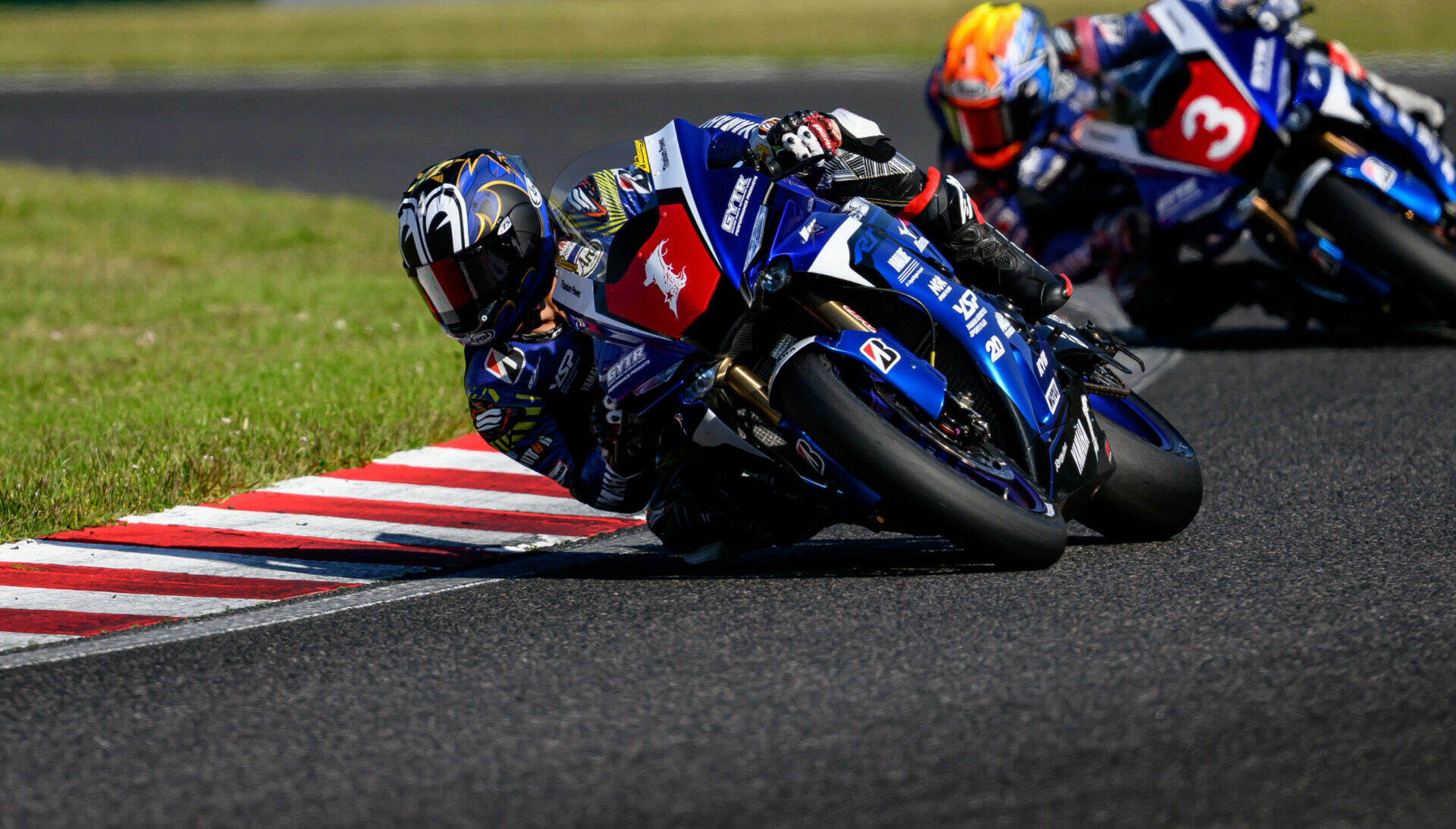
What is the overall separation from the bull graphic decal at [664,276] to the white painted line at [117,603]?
1.46 metres

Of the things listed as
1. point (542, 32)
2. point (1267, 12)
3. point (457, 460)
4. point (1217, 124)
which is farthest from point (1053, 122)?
point (542, 32)

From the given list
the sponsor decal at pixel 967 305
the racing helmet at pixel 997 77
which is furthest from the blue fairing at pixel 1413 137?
A: the sponsor decal at pixel 967 305

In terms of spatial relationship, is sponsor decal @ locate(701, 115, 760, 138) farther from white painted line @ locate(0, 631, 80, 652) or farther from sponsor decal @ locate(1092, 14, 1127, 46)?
sponsor decal @ locate(1092, 14, 1127, 46)

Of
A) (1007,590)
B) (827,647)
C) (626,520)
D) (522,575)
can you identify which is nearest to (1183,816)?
(827,647)

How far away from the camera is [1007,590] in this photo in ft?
15.8

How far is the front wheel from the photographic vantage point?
4.53 meters

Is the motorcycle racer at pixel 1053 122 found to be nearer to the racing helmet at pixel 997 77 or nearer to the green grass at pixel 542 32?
the racing helmet at pixel 997 77

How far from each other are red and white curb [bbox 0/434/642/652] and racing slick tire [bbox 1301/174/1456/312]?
390cm

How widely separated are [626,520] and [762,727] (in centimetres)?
242

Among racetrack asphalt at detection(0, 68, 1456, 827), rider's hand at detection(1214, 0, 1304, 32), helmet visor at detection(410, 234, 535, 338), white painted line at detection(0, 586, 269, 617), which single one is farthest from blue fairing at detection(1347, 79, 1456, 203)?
white painted line at detection(0, 586, 269, 617)

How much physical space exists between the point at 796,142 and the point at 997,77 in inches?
168

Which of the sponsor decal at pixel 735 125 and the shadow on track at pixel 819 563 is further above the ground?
the sponsor decal at pixel 735 125

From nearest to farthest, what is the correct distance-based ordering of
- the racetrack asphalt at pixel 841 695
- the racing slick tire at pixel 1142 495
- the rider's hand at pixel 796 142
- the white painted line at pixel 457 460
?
1. the racetrack asphalt at pixel 841 695
2. the rider's hand at pixel 796 142
3. the racing slick tire at pixel 1142 495
4. the white painted line at pixel 457 460

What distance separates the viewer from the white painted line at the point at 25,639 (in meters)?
4.82
